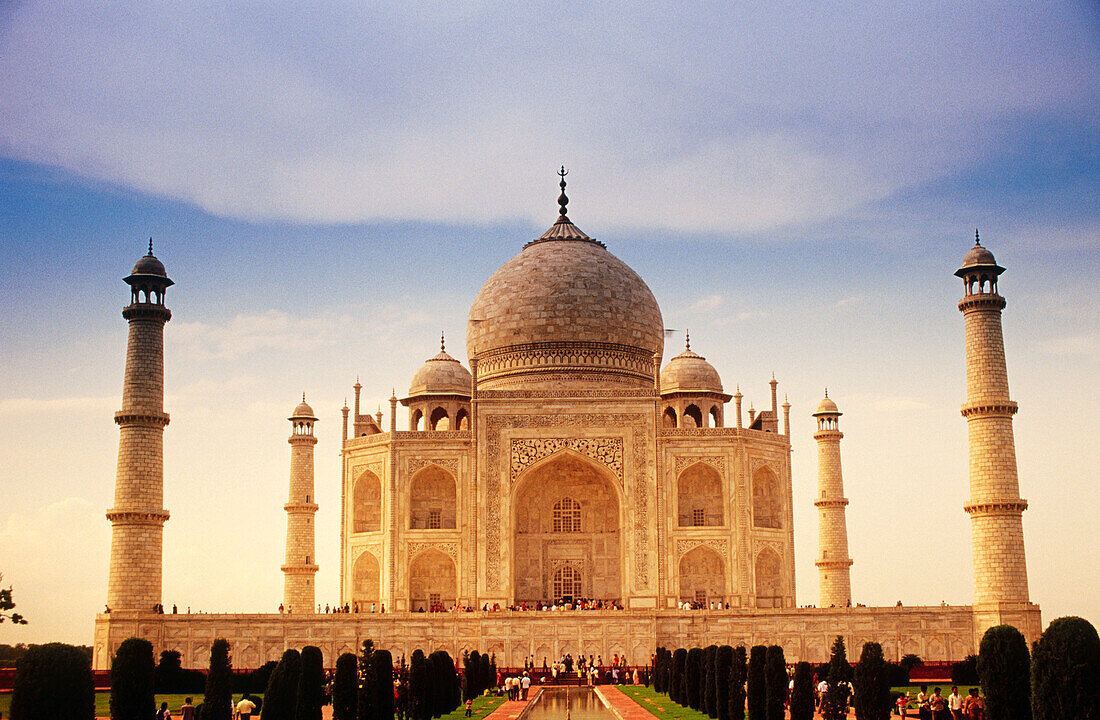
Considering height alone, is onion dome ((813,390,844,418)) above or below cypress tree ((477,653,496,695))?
above

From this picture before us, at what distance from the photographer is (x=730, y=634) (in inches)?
957

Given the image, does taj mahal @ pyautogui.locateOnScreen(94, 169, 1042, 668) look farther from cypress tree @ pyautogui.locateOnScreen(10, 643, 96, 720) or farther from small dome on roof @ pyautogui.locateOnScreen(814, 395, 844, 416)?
cypress tree @ pyautogui.locateOnScreen(10, 643, 96, 720)

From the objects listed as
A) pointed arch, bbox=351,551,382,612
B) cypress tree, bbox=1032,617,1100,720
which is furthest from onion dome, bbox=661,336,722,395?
cypress tree, bbox=1032,617,1100,720

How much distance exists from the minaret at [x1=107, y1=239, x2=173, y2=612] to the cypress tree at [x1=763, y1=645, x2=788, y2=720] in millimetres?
13326

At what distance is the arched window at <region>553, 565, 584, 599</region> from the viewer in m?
27.7

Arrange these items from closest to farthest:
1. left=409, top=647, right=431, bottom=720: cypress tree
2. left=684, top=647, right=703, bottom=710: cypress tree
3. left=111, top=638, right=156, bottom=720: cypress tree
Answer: left=111, top=638, right=156, bottom=720: cypress tree < left=409, top=647, right=431, bottom=720: cypress tree < left=684, top=647, right=703, bottom=710: cypress tree

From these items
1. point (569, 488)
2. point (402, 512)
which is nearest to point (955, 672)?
point (569, 488)

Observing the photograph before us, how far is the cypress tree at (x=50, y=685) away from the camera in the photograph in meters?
11.8

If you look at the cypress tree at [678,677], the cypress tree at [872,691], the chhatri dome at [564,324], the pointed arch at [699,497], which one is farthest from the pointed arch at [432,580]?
the cypress tree at [872,691]

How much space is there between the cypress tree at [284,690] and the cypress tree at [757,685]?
5.29 meters

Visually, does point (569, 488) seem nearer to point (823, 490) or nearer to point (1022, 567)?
point (823, 490)

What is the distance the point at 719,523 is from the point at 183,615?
35.7 ft

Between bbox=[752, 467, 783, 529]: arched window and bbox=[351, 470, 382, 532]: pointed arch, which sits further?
bbox=[351, 470, 382, 532]: pointed arch

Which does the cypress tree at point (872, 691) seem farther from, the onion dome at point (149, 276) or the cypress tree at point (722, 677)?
the onion dome at point (149, 276)
